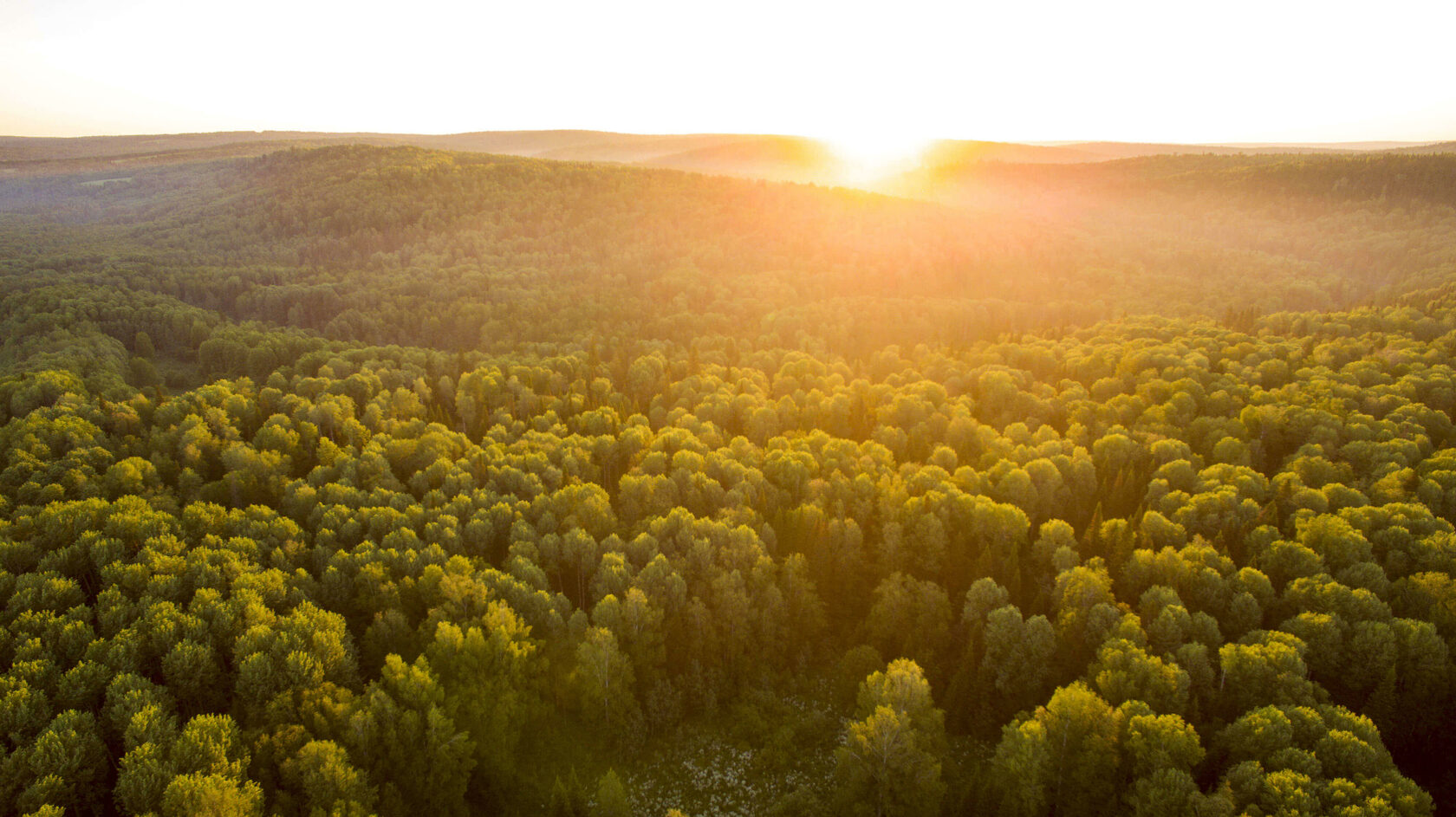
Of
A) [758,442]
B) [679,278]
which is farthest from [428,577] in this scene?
[679,278]

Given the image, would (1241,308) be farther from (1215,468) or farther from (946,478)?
(946,478)

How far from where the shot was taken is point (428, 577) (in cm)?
5794

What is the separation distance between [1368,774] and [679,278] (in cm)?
16025

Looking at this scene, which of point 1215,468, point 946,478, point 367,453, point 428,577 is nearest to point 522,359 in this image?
point 367,453

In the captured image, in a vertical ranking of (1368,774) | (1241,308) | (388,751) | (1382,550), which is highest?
(1241,308)

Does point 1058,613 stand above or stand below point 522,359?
below

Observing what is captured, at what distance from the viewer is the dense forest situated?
143ft

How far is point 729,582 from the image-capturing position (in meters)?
61.6

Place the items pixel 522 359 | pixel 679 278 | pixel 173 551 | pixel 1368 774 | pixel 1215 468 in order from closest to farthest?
pixel 1368 774, pixel 173 551, pixel 1215 468, pixel 522 359, pixel 679 278

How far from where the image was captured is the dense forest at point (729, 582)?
143ft


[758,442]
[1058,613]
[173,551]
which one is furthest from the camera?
[758,442]

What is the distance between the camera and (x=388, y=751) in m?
45.0

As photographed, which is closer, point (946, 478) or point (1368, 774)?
point (1368, 774)

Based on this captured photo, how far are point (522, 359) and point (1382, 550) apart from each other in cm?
12020
